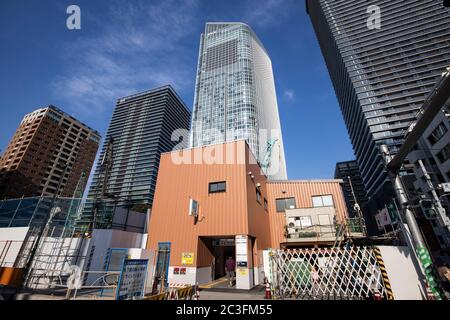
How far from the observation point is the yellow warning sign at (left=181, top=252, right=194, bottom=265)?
48.7 ft

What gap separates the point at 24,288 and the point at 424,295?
22002 mm

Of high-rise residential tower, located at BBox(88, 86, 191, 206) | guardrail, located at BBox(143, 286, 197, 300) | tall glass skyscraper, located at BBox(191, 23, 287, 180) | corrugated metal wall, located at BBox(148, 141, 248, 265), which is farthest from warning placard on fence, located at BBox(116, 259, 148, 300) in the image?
high-rise residential tower, located at BBox(88, 86, 191, 206)

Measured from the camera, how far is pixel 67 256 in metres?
14.7

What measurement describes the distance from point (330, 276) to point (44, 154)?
108 metres

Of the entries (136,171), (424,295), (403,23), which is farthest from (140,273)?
(403,23)

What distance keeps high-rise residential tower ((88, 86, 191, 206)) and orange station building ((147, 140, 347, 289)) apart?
274ft

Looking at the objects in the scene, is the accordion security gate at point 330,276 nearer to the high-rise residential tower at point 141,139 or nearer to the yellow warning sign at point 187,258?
the yellow warning sign at point 187,258

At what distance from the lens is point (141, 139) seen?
357 ft

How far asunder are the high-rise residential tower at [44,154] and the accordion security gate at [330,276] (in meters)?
73.1

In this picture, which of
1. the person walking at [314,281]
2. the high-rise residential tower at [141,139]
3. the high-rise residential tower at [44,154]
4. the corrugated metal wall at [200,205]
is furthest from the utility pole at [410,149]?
the high-rise residential tower at [141,139]

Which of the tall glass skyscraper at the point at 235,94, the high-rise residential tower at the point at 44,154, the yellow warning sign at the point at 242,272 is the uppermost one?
the tall glass skyscraper at the point at 235,94

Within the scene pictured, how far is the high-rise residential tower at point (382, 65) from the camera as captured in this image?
222 feet

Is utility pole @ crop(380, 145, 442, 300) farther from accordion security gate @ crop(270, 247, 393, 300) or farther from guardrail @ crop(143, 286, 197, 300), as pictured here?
guardrail @ crop(143, 286, 197, 300)
